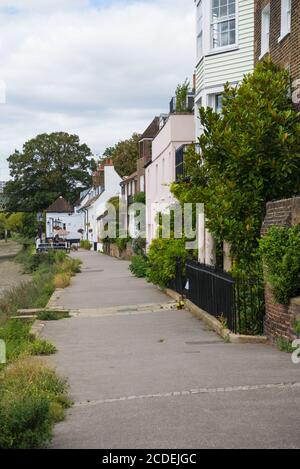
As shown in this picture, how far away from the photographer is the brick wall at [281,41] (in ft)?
56.7

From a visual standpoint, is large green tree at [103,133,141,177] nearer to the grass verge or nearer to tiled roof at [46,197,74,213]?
tiled roof at [46,197,74,213]

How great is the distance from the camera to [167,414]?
8016 mm

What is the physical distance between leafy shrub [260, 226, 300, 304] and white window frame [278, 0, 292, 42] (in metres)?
7.45

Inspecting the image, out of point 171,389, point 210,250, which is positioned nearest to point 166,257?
point 210,250

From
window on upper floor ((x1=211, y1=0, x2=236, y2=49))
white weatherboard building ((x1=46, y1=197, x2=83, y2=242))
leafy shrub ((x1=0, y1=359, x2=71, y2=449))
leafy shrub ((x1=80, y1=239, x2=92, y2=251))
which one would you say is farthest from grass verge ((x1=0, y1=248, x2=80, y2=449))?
white weatherboard building ((x1=46, y1=197, x2=83, y2=242))

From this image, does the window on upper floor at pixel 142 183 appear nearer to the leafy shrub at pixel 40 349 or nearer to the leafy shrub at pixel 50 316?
the leafy shrub at pixel 50 316

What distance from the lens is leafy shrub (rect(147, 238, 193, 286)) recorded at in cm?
2361

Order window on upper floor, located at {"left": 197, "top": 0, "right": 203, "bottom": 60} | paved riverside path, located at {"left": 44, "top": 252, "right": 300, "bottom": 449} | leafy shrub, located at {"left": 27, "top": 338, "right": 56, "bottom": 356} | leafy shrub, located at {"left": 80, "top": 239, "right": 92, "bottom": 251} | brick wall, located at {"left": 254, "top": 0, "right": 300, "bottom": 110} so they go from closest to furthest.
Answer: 1. paved riverside path, located at {"left": 44, "top": 252, "right": 300, "bottom": 449}
2. leafy shrub, located at {"left": 27, "top": 338, "right": 56, "bottom": 356}
3. brick wall, located at {"left": 254, "top": 0, "right": 300, "bottom": 110}
4. window on upper floor, located at {"left": 197, "top": 0, "right": 203, "bottom": 60}
5. leafy shrub, located at {"left": 80, "top": 239, "right": 92, "bottom": 251}

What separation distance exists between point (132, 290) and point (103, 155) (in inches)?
3197

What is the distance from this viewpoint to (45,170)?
10388 centimetres

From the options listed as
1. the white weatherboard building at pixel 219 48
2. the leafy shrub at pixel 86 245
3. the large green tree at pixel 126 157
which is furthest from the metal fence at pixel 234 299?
the leafy shrub at pixel 86 245

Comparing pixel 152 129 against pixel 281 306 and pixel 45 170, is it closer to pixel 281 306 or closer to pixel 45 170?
pixel 281 306

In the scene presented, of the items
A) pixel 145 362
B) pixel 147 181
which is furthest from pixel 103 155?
pixel 145 362
